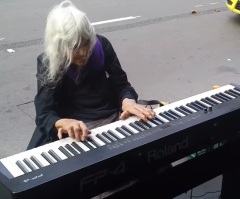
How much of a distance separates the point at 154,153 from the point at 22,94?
3.25 meters

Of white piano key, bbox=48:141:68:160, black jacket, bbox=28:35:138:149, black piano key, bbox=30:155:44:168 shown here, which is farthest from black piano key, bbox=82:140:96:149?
black jacket, bbox=28:35:138:149

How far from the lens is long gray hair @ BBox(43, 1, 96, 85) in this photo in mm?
2064

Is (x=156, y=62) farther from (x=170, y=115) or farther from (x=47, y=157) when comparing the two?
(x=47, y=157)

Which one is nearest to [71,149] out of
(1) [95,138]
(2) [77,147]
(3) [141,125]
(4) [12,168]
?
(2) [77,147]

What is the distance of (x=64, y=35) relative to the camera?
2068 mm

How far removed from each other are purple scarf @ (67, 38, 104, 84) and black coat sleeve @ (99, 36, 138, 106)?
0.12 meters

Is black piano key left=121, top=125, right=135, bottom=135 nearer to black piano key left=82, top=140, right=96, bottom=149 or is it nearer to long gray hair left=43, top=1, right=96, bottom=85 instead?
black piano key left=82, top=140, right=96, bottom=149

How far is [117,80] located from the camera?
2.54m

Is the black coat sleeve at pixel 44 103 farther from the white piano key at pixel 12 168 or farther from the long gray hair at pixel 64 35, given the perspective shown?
the white piano key at pixel 12 168

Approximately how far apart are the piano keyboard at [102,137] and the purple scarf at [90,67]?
42 cm

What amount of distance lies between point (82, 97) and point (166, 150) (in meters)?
0.72

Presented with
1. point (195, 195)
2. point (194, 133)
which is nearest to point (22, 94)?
point (195, 195)

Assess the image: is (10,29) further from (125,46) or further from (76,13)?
(76,13)

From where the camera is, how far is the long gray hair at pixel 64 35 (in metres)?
2.06
